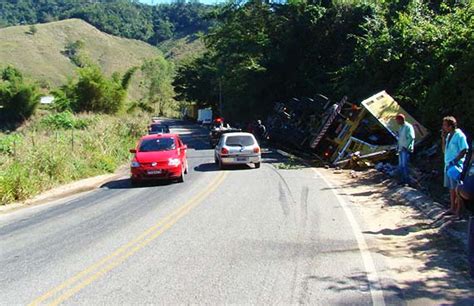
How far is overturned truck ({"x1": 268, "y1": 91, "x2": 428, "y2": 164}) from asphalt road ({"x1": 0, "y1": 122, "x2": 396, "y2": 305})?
633 centimetres

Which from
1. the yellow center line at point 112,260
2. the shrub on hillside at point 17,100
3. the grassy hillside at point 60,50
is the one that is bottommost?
the yellow center line at point 112,260

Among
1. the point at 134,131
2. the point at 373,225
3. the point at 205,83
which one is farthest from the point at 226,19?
the point at 373,225

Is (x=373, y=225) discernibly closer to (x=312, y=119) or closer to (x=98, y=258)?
(x=98, y=258)

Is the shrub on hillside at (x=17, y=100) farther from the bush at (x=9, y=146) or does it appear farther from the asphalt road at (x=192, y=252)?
the asphalt road at (x=192, y=252)

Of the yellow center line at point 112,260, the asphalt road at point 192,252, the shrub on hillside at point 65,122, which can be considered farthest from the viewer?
the shrub on hillside at point 65,122

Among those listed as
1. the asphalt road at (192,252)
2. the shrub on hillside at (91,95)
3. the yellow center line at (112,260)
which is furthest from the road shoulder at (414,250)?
the shrub on hillside at (91,95)

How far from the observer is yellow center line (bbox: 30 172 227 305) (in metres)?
6.30

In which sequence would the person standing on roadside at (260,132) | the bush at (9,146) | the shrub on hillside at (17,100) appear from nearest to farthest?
1. the bush at (9,146)
2. the person standing on roadside at (260,132)
3. the shrub on hillside at (17,100)

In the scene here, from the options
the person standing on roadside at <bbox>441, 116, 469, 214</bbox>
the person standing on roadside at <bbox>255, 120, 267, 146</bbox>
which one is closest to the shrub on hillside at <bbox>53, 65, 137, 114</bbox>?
the person standing on roadside at <bbox>255, 120, 267, 146</bbox>

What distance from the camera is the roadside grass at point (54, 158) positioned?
16.5 metres

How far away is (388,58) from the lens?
76.7 ft

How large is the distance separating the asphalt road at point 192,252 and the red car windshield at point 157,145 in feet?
14.7

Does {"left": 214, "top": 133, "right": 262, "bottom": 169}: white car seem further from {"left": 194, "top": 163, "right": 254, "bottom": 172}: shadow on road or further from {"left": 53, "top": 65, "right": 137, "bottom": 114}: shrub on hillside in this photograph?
{"left": 53, "top": 65, "right": 137, "bottom": 114}: shrub on hillside

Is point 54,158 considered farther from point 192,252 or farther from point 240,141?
Answer: point 192,252
